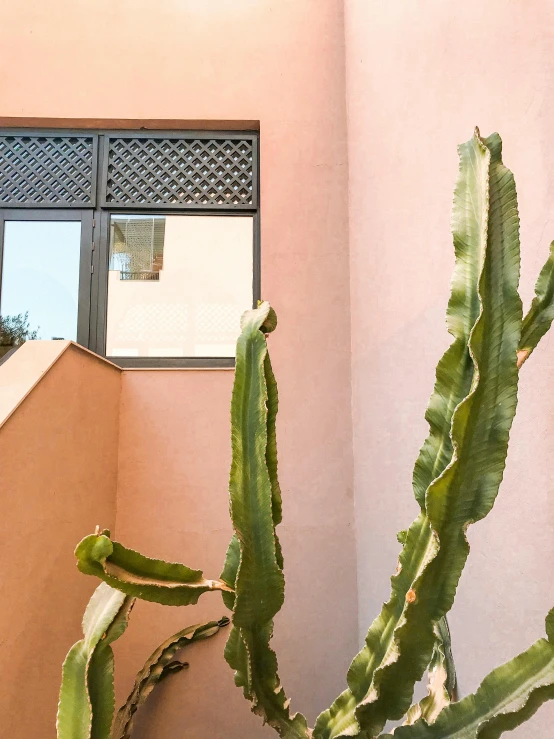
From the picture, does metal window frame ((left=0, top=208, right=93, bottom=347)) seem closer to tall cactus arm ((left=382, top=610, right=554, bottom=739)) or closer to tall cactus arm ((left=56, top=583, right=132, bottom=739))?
tall cactus arm ((left=56, top=583, right=132, bottom=739))

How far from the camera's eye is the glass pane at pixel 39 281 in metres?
2.88

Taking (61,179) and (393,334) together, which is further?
(61,179)

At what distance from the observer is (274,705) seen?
0.90 metres

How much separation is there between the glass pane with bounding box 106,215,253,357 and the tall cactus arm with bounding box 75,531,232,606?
6.97ft

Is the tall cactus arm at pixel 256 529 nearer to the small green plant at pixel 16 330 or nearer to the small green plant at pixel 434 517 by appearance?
the small green plant at pixel 434 517

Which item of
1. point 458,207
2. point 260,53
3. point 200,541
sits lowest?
point 200,541

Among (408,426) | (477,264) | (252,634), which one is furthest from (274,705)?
(408,426)

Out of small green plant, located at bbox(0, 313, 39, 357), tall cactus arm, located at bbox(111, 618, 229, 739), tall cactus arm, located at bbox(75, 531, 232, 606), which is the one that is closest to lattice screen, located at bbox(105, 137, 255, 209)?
small green plant, located at bbox(0, 313, 39, 357)

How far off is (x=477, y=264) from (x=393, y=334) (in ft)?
4.52

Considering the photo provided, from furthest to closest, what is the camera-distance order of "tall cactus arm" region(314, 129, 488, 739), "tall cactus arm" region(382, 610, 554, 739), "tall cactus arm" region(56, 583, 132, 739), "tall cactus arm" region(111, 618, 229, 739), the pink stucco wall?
"tall cactus arm" region(111, 618, 229, 739), the pink stucco wall, "tall cactus arm" region(56, 583, 132, 739), "tall cactus arm" region(314, 129, 488, 739), "tall cactus arm" region(382, 610, 554, 739)

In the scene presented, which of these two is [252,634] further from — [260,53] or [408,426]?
[260,53]

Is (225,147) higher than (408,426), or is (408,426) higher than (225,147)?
(225,147)

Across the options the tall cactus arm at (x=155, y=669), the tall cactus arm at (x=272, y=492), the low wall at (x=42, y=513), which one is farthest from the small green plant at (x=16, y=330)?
the tall cactus arm at (x=272, y=492)

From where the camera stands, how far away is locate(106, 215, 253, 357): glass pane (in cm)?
290
